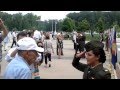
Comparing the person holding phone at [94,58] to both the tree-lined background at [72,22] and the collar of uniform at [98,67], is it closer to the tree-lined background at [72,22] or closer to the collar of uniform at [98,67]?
the collar of uniform at [98,67]

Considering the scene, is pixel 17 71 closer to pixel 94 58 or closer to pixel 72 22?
pixel 94 58

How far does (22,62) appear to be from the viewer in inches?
129

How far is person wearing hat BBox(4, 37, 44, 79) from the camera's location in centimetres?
308

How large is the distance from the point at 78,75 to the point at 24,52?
885cm

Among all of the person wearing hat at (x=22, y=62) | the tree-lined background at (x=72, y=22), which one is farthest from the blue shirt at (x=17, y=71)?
the tree-lined background at (x=72, y=22)

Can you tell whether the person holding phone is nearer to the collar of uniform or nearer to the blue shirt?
the collar of uniform

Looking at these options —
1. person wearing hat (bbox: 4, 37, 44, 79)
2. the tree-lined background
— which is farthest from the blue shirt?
the tree-lined background

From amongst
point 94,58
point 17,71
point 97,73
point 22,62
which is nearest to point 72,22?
point 94,58

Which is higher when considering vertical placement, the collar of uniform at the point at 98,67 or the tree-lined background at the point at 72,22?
the collar of uniform at the point at 98,67

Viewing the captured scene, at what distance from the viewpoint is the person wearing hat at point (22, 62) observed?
3.08 meters
